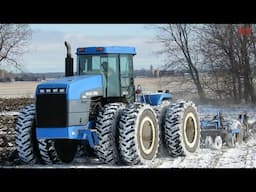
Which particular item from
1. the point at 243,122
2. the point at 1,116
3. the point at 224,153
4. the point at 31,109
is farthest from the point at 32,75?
the point at 243,122

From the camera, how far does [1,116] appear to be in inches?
325

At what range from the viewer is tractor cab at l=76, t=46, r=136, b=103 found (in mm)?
7008

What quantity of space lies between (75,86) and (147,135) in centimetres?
105

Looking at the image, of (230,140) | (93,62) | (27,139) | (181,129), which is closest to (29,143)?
(27,139)

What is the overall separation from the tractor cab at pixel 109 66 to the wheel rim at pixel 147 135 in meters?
0.57

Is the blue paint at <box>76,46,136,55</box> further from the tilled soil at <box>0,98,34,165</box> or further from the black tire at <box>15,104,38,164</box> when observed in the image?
the black tire at <box>15,104,38,164</box>

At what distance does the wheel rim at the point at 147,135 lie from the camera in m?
6.67

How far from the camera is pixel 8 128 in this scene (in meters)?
8.23

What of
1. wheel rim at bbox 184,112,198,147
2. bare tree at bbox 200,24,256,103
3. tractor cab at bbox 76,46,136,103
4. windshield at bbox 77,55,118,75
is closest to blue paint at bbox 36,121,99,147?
tractor cab at bbox 76,46,136,103

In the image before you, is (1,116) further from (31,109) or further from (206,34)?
(206,34)

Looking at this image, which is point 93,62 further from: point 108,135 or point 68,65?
point 108,135
